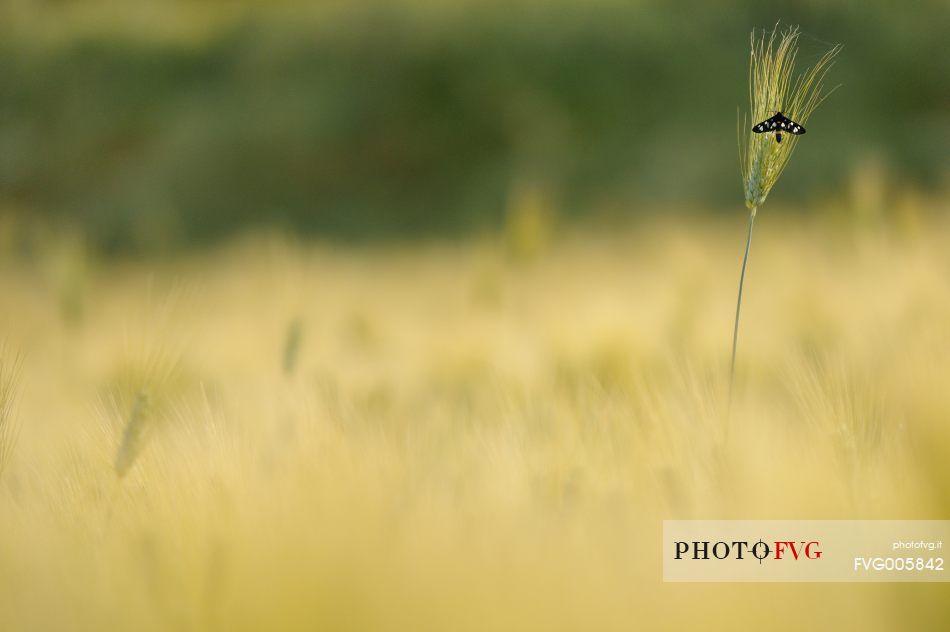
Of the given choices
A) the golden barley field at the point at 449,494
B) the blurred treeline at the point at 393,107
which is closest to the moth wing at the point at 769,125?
the golden barley field at the point at 449,494

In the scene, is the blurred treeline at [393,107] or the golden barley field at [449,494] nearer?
the golden barley field at [449,494]

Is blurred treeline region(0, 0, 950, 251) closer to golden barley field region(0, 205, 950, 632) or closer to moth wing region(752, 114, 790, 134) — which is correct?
golden barley field region(0, 205, 950, 632)

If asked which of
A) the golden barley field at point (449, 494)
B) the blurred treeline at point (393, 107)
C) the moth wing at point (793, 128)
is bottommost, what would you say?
the golden barley field at point (449, 494)

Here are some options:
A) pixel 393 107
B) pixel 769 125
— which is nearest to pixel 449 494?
pixel 769 125

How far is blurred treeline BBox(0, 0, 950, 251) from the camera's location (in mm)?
3670

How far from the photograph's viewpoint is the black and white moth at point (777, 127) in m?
0.61

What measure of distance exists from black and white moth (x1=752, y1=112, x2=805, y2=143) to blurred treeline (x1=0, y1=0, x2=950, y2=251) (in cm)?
293

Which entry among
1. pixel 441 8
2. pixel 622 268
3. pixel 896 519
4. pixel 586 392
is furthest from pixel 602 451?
pixel 441 8

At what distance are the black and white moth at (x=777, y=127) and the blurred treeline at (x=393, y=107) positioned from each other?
2931 mm

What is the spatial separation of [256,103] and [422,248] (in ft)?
4.78

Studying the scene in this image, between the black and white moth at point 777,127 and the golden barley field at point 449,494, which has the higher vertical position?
the black and white moth at point 777,127

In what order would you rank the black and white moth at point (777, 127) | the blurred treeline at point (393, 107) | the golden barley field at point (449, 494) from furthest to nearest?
the blurred treeline at point (393, 107)
the black and white moth at point (777, 127)
the golden barley field at point (449, 494)

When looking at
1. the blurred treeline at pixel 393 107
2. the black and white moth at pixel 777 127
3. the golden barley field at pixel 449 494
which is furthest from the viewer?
the blurred treeline at pixel 393 107

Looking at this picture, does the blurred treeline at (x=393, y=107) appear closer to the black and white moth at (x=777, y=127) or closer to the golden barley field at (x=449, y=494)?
the golden barley field at (x=449, y=494)
